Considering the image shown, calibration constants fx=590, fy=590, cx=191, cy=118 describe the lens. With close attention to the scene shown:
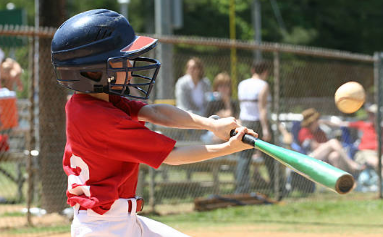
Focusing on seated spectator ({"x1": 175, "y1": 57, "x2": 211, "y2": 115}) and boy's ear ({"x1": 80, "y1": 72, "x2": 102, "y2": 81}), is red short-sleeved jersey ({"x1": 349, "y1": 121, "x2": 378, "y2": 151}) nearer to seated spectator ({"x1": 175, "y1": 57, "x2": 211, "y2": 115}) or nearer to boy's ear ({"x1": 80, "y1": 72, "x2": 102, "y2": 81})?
seated spectator ({"x1": 175, "y1": 57, "x2": 211, "y2": 115})

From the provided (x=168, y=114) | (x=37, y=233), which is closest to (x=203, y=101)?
(x=37, y=233)

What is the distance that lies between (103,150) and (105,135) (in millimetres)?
82

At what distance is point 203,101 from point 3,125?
317cm

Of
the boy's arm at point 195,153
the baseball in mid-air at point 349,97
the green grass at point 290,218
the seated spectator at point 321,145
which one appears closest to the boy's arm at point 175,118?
the boy's arm at point 195,153

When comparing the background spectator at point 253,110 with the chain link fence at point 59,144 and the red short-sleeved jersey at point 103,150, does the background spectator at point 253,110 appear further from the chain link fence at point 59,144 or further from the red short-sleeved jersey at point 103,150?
the red short-sleeved jersey at point 103,150

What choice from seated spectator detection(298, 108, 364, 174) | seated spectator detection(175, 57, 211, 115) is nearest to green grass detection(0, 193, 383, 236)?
seated spectator detection(298, 108, 364, 174)

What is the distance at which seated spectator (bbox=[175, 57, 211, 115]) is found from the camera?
9.20 m

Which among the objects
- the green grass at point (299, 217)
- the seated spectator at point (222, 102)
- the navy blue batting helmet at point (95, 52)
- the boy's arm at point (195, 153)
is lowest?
the green grass at point (299, 217)

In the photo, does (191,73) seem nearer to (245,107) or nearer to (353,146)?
(245,107)

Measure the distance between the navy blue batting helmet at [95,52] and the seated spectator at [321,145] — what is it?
7.61 m

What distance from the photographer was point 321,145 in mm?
10492

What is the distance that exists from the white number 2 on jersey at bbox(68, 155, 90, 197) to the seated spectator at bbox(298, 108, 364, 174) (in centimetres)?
763

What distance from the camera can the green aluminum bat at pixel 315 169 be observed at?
2553 mm

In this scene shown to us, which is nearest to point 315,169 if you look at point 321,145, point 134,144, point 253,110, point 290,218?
point 134,144
